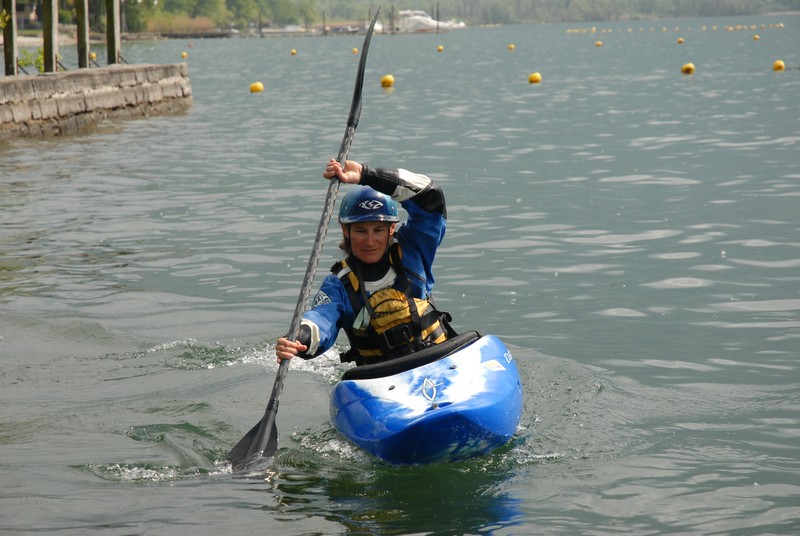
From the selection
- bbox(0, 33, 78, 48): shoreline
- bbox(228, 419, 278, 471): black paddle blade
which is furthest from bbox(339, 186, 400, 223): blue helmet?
bbox(0, 33, 78, 48): shoreline

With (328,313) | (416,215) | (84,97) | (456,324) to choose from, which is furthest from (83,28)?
(328,313)

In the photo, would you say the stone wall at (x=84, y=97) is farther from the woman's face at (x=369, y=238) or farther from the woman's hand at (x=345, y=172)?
the woman's face at (x=369, y=238)

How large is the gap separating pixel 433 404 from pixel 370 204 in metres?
1.29

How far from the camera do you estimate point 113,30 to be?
26.7 m

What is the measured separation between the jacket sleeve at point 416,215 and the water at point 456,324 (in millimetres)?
1103

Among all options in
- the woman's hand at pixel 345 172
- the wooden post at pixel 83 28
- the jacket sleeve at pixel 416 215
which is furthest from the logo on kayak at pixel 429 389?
the wooden post at pixel 83 28

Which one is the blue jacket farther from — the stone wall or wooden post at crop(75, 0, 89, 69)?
wooden post at crop(75, 0, 89, 69)

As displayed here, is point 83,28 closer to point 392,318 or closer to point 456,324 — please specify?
point 456,324

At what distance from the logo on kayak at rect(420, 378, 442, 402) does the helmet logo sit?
109 cm

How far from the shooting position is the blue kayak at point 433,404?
18.2ft

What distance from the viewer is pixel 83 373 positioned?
781 cm

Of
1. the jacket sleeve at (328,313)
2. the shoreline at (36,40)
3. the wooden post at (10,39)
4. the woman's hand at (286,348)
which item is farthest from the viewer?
the shoreline at (36,40)

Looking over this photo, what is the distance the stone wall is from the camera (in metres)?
19.3

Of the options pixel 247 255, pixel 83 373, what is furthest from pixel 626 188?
pixel 83 373
